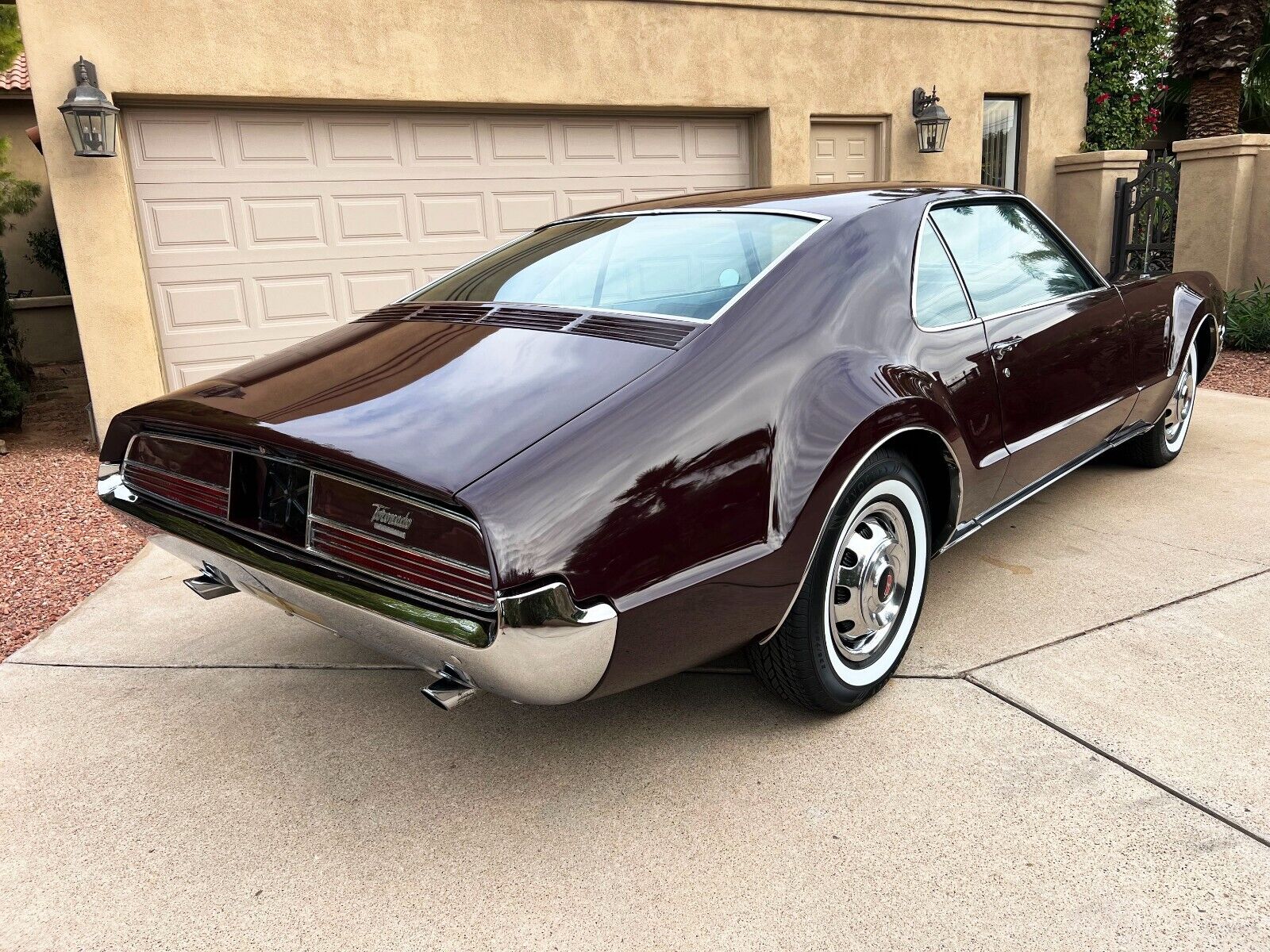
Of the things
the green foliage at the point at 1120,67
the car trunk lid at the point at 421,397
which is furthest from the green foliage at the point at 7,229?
the green foliage at the point at 1120,67

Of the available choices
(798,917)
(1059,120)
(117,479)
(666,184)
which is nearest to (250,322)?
(666,184)

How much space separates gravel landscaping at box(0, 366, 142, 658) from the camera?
4.00 meters

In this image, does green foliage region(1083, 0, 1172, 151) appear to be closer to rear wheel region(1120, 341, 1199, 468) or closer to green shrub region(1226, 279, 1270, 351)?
green shrub region(1226, 279, 1270, 351)

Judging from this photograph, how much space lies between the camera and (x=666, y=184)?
826 cm

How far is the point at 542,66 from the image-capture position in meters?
7.47

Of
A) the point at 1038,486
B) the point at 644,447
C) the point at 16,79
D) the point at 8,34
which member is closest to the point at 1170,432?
the point at 1038,486

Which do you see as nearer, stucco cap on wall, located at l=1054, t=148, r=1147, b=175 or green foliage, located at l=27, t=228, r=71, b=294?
stucco cap on wall, located at l=1054, t=148, r=1147, b=175

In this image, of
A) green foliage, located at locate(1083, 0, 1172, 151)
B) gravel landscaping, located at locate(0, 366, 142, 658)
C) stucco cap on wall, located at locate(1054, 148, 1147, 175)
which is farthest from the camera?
green foliage, located at locate(1083, 0, 1172, 151)

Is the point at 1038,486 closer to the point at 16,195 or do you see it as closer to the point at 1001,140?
the point at 1001,140

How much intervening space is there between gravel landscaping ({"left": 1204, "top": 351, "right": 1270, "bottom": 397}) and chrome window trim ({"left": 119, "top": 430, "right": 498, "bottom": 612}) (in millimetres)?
7081

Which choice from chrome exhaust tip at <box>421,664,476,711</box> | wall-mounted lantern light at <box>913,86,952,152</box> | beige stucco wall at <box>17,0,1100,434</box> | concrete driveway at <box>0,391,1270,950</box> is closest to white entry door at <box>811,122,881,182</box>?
beige stucco wall at <box>17,0,1100,434</box>

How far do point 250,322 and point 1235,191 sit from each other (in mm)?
8719

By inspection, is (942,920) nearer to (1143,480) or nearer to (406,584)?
(406,584)

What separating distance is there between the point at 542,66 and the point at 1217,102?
794 centimetres
